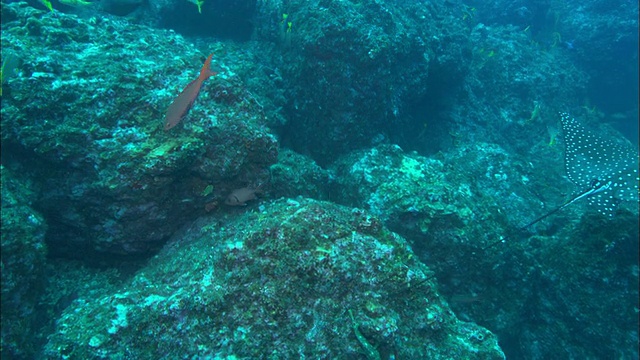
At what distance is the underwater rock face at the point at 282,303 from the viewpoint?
2.42 m

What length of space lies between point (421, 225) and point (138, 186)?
374cm

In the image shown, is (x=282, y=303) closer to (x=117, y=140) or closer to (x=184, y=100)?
(x=184, y=100)

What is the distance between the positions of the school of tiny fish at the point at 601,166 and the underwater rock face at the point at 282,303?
109 inches

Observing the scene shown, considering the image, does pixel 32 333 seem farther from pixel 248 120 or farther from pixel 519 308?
pixel 519 308

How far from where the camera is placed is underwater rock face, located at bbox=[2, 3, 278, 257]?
288cm

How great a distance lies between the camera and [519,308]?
470 centimetres

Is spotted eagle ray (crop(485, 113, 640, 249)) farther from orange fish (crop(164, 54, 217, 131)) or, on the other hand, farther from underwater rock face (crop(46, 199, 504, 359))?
orange fish (crop(164, 54, 217, 131))

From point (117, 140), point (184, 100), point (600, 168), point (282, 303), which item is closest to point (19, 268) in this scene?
point (117, 140)

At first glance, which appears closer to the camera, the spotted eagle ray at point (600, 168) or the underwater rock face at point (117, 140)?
the underwater rock face at point (117, 140)

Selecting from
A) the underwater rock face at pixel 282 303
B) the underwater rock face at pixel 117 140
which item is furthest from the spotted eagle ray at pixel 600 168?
the underwater rock face at pixel 117 140

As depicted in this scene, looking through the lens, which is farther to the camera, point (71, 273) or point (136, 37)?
point (136, 37)

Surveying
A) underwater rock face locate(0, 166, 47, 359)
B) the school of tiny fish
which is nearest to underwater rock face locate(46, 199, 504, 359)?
underwater rock face locate(0, 166, 47, 359)

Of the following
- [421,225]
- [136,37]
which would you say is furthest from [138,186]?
[421,225]

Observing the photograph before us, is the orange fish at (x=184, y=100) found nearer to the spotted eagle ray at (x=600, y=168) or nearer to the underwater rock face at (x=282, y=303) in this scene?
the underwater rock face at (x=282, y=303)
